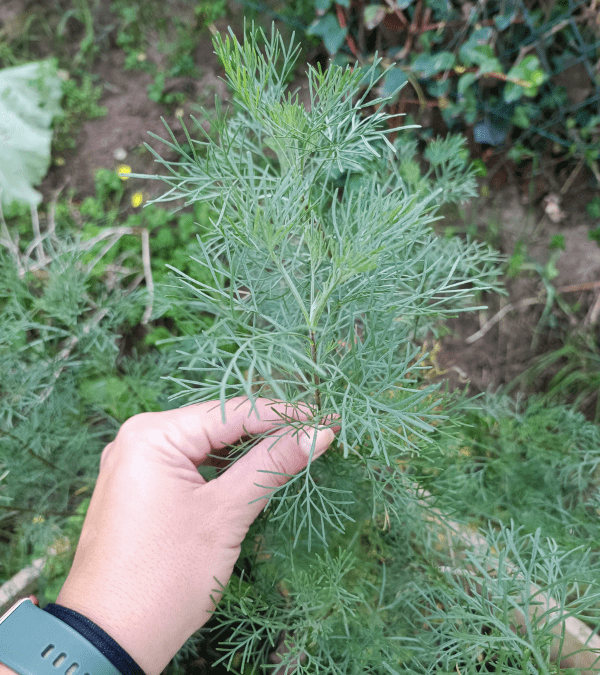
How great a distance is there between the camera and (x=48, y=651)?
68 cm

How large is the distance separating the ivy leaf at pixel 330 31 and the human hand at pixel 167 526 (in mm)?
1438

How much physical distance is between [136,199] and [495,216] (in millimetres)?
1440

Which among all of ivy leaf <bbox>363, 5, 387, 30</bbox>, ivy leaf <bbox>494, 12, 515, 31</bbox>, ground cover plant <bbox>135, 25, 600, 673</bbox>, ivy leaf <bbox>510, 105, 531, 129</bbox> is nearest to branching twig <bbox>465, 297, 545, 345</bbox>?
ground cover plant <bbox>135, 25, 600, 673</bbox>

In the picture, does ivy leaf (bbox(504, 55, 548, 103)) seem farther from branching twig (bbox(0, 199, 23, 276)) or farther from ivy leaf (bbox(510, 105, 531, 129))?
branching twig (bbox(0, 199, 23, 276))

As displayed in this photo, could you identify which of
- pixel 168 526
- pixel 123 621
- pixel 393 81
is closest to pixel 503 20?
pixel 393 81

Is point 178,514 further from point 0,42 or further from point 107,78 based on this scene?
point 0,42

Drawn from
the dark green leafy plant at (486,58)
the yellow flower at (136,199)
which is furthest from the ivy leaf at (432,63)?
the yellow flower at (136,199)

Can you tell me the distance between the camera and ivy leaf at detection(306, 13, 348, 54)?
1.65 m

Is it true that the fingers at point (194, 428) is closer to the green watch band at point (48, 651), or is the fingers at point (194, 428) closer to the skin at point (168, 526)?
the skin at point (168, 526)

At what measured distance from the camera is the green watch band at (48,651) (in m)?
0.67

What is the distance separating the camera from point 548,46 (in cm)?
172

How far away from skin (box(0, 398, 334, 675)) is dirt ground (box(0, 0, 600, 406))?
3.51ft

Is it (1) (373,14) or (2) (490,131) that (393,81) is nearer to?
(1) (373,14)

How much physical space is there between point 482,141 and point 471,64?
0.26 m
